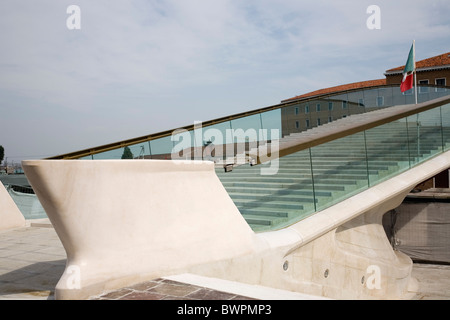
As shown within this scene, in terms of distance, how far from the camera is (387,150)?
8945mm

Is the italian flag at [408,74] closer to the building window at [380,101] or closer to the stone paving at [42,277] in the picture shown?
the building window at [380,101]

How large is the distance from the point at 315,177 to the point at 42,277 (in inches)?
174

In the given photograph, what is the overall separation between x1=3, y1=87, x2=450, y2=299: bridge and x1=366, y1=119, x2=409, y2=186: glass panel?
24mm

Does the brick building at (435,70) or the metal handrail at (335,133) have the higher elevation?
the brick building at (435,70)

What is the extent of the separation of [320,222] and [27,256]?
4.43 metres

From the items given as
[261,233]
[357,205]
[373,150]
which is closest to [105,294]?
[261,233]

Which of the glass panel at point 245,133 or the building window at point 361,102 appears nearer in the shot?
the glass panel at point 245,133

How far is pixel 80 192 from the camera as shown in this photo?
3820mm

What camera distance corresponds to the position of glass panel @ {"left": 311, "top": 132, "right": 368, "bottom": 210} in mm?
7301

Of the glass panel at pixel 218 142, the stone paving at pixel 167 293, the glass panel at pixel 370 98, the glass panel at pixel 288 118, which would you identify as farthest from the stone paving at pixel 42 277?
the glass panel at pixel 370 98

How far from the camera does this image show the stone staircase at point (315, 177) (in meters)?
6.60

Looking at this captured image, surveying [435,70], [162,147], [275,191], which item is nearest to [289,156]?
[275,191]

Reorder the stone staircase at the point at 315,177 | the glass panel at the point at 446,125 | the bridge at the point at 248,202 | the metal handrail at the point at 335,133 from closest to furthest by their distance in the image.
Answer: the bridge at the point at 248,202
the metal handrail at the point at 335,133
the stone staircase at the point at 315,177
the glass panel at the point at 446,125

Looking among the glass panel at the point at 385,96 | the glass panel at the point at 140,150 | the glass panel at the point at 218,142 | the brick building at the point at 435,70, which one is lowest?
the glass panel at the point at 140,150
